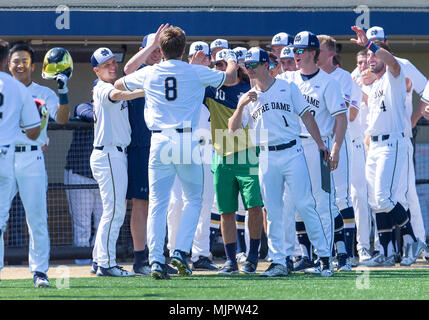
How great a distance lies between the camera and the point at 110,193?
767 cm

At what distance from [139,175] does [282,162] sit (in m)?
1.42

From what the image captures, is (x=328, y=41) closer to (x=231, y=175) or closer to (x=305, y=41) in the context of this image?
(x=305, y=41)

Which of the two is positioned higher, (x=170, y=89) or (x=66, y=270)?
(x=170, y=89)

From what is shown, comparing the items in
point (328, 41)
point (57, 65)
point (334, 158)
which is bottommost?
point (334, 158)

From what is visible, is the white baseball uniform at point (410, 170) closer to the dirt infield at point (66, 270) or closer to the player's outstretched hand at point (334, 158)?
the dirt infield at point (66, 270)

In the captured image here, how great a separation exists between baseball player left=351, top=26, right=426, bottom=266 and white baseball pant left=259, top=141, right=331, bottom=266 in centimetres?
150

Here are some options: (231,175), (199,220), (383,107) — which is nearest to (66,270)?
(199,220)

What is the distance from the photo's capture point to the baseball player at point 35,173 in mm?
6480

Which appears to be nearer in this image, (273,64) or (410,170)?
(273,64)

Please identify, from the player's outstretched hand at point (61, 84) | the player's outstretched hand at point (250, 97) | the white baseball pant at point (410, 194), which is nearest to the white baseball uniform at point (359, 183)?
the white baseball pant at point (410, 194)
